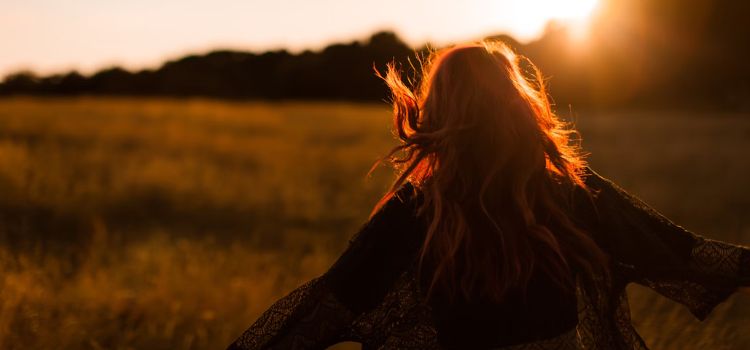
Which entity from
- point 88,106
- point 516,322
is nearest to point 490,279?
point 516,322

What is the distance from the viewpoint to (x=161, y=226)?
6.79 m

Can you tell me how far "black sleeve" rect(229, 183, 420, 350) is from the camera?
177 centimetres

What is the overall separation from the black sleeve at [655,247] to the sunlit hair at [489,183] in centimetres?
12

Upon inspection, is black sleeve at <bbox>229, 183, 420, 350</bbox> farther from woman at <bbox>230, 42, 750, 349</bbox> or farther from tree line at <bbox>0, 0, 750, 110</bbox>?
tree line at <bbox>0, 0, 750, 110</bbox>

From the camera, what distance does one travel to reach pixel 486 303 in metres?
1.73

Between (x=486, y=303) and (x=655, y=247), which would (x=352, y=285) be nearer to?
(x=486, y=303)

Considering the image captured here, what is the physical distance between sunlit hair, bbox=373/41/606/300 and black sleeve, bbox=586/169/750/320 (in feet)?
0.38

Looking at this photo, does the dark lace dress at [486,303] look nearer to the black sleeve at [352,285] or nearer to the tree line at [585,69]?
the black sleeve at [352,285]

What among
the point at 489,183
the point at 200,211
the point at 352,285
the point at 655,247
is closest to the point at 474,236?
the point at 489,183

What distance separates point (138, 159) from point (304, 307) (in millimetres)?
9321

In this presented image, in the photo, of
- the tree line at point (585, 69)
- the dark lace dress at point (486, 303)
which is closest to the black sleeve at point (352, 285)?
the dark lace dress at point (486, 303)

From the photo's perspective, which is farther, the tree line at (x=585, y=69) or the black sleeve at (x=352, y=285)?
the tree line at (x=585, y=69)

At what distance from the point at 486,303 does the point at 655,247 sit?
59cm

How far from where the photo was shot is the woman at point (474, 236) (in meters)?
1.72
